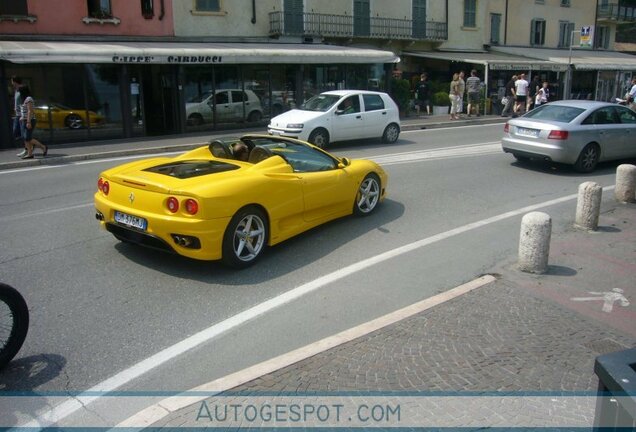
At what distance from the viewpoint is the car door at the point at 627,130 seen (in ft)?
41.3

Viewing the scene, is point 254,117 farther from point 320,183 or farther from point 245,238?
point 245,238

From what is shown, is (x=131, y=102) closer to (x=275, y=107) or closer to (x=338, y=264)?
(x=275, y=107)

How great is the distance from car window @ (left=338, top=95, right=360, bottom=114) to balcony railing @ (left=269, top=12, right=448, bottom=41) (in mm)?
9389

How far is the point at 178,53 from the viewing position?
61.0 ft

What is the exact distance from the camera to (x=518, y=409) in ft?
11.6

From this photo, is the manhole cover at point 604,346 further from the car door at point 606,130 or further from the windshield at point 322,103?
the windshield at point 322,103

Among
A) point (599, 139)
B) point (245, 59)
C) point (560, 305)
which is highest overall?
point (245, 59)

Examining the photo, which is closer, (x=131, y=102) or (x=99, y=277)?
(x=99, y=277)

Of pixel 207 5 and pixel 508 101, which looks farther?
pixel 508 101

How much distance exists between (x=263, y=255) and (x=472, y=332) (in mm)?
2764

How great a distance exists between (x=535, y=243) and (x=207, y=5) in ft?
65.3

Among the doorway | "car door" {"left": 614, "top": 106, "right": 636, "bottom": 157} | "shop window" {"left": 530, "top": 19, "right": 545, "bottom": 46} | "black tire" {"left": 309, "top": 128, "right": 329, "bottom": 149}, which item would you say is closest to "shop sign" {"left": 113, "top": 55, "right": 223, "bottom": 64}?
the doorway

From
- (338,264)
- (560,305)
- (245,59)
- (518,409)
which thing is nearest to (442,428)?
(518,409)

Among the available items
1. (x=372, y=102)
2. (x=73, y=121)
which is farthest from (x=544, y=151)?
(x=73, y=121)
